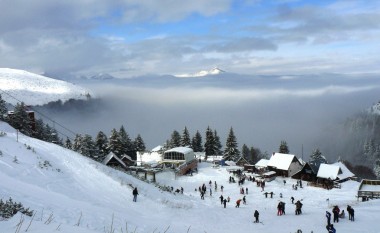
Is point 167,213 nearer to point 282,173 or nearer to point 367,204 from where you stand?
point 367,204

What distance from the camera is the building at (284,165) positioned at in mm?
67831

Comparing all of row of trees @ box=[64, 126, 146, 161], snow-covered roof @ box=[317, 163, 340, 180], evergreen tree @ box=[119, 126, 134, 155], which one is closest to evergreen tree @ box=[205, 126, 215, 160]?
row of trees @ box=[64, 126, 146, 161]

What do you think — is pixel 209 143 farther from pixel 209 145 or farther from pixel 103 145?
pixel 103 145

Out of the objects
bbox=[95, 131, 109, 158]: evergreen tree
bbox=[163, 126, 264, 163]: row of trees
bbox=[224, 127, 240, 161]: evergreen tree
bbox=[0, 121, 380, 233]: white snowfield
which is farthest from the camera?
bbox=[163, 126, 264, 163]: row of trees

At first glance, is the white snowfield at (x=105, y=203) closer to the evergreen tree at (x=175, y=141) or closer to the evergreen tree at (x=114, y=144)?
the evergreen tree at (x=114, y=144)

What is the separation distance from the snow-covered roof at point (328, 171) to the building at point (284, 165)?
5900 millimetres

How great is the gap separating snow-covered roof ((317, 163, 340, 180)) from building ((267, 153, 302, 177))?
19.4ft

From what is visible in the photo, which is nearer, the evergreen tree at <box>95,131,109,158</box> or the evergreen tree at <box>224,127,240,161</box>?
the evergreen tree at <box>95,131,109,158</box>

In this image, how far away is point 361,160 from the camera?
638 feet

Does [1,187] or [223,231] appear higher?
[1,187]

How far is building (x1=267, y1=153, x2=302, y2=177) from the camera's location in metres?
67.8

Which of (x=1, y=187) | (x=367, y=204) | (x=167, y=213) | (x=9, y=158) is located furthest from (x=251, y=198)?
(x=1, y=187)

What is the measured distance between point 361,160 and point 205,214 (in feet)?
638

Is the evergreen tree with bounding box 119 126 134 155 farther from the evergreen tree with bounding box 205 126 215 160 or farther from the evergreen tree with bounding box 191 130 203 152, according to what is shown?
the evergreen tree with bounding box 191 130 203 152
